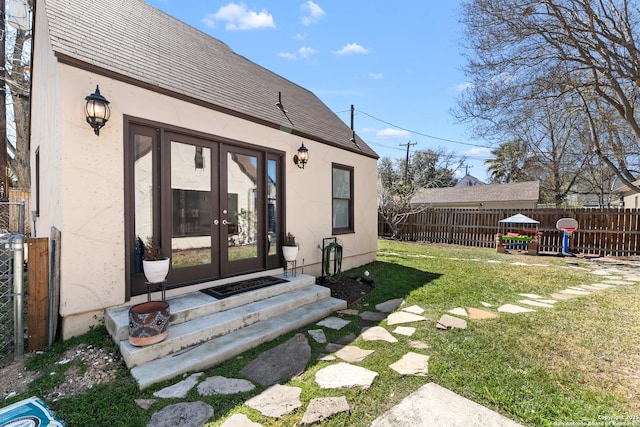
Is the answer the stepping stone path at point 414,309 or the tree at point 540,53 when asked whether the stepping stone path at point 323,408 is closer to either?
the stepping stone path at point 414,309

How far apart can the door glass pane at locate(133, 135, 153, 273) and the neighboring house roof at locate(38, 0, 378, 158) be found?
2.53 ft

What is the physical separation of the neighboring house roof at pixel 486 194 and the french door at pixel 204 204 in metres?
13.8

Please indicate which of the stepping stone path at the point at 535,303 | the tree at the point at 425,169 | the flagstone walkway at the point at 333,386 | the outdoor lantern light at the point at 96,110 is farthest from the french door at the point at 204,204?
the tree at the point at 425,169

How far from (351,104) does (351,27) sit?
2573 mm

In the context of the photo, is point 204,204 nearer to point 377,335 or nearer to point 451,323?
point 377,335

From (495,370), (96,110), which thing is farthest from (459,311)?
(96,110)

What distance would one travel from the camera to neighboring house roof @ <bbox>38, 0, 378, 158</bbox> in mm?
3629

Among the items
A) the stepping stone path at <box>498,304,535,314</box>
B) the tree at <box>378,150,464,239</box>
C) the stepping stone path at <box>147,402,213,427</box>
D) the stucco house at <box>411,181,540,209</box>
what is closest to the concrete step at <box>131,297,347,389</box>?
the stepping stone path at <box>147,402,213,427</box>

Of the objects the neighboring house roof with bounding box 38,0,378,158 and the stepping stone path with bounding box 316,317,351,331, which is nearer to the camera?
the neighboring house roof with bounding box 38,0,378,158

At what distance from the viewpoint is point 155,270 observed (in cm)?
344

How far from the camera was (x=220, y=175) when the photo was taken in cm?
455

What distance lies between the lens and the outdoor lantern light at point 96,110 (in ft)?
10.4

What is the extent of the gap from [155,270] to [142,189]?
1105 millimetres

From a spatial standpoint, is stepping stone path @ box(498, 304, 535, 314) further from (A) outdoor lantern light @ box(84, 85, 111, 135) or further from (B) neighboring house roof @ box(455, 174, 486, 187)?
(B) neighboring house roof @ box(455, 174, 486, 187)
